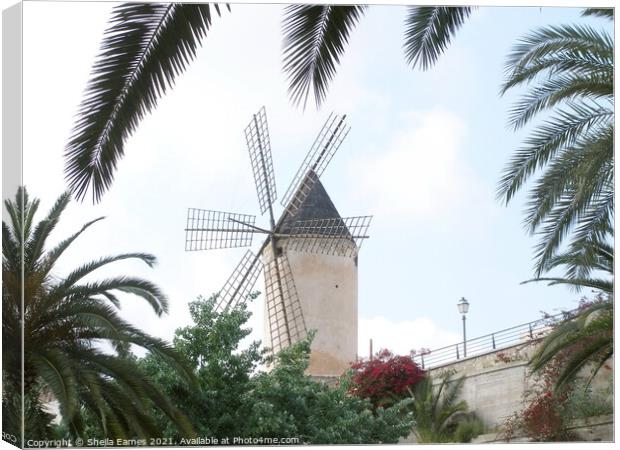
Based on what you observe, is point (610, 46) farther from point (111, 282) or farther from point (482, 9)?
point (111, 282)

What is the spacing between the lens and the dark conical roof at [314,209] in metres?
22.6

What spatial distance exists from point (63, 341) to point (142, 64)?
570cm

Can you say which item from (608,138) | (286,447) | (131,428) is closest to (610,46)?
(608,138)

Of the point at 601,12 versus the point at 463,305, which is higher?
the point at 601,12

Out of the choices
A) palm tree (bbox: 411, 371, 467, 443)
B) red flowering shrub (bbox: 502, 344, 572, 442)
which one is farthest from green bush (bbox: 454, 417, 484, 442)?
red flowering shrub (bbox: 502, 344, 572, 442)

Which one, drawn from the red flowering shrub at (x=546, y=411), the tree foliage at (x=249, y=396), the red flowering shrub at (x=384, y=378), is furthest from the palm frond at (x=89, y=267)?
the red flowering shrub at (x=384, y=378)

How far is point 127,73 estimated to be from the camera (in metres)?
9.16

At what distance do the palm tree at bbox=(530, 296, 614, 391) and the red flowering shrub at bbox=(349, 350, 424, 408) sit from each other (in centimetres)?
521

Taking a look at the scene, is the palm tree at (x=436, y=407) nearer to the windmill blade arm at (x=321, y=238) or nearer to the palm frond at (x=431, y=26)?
the windmill blade arm at (x=321, y=238)

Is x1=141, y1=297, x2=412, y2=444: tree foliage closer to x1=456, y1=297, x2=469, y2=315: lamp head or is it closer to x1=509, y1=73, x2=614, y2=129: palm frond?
x1=456, y1=297, x2=469, y2=315: lamp head

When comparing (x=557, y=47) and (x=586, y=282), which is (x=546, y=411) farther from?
(x=557, y=47)

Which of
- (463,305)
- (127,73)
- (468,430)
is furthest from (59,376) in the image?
(468,430)

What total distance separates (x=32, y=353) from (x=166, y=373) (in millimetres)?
3225

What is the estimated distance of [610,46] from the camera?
14320 millimetres
